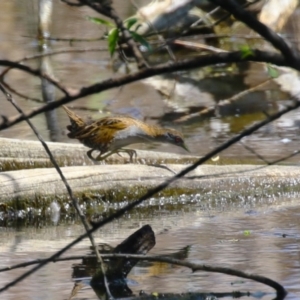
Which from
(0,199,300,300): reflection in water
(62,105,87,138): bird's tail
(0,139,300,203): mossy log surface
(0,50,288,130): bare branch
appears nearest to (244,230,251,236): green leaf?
(0,199,300,300): reflection in water

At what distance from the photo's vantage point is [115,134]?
23.3 ft

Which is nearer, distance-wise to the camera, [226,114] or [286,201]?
[286,201]

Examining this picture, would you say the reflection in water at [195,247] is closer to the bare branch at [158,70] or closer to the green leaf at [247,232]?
the green leaf at [247,232]

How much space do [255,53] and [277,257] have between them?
2.64 metres

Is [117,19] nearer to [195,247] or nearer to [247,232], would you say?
[195,247]

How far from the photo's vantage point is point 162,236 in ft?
18.1

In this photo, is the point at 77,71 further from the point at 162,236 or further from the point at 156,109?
the point at 162,236

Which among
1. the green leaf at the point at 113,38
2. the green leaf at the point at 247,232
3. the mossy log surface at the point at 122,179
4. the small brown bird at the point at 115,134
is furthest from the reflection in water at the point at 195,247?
the green leaf at the point at 113,38

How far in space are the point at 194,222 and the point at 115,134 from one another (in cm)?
139

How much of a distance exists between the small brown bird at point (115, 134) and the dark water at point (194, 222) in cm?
21

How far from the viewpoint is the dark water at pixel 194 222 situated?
4.42 m

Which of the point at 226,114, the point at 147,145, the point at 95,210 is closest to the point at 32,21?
the point at 95,210

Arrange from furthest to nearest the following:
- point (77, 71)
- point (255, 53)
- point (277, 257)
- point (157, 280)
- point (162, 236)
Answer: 1. point (77, 71)
2. point (162, 236)
3. point (277, 257)
4. point (157, 280)
5. point (255, 53)

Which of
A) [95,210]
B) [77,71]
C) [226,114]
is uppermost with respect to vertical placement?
[77,71]
